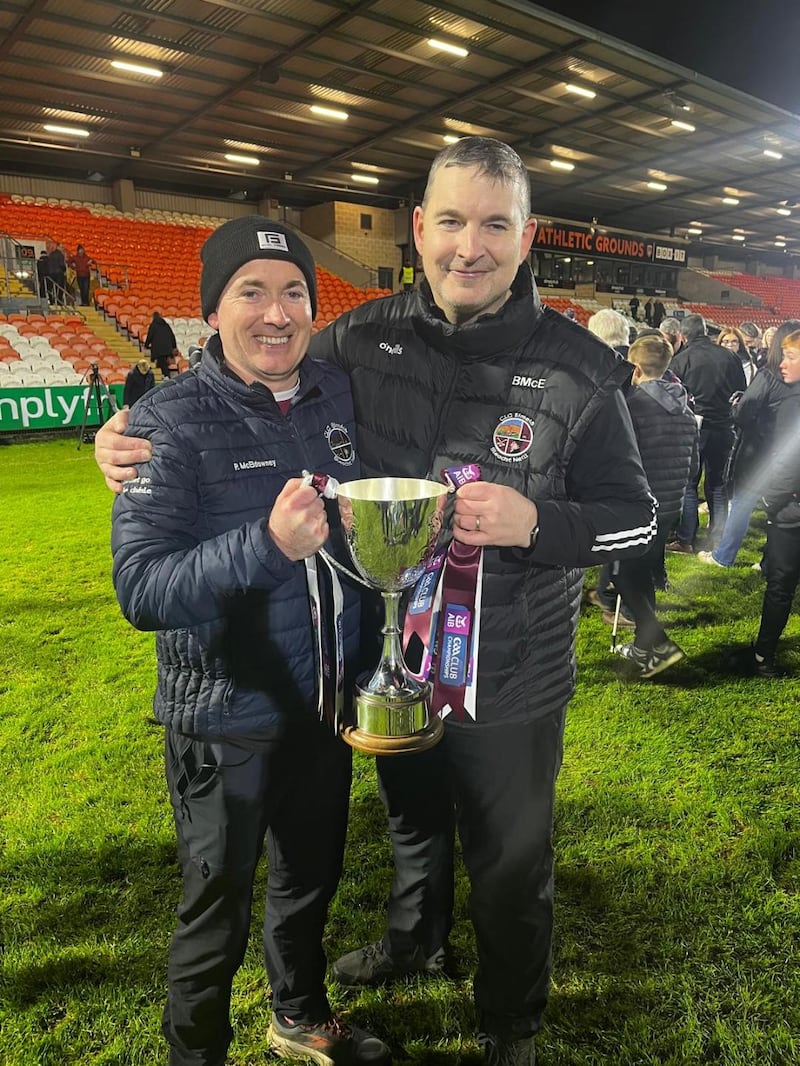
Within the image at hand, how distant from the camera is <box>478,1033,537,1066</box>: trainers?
1805 mm

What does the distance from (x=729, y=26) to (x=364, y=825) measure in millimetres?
5127

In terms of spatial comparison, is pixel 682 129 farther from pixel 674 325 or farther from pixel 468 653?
pixel 468 653

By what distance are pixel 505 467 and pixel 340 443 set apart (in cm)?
38

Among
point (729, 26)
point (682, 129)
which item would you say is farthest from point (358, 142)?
point (729, 26)

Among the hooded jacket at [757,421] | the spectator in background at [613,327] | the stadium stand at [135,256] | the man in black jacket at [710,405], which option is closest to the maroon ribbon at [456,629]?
the hooded jacket at [757,421]

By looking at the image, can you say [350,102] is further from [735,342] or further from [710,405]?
[710,405]

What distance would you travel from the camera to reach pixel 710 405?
6.30 metres

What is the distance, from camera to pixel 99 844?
2801 mm

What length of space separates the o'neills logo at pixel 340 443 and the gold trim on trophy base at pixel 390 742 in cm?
61

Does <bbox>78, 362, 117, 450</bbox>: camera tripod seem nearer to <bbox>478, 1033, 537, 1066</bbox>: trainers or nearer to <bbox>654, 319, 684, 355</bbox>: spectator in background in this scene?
<bbox>654, 319, 684, 355</bbox>: spectator in background

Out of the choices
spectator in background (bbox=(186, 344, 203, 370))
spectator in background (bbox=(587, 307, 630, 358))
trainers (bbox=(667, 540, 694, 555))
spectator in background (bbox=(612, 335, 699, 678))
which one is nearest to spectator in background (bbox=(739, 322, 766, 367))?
trainers (bbox=(667, 540, 694, 555))

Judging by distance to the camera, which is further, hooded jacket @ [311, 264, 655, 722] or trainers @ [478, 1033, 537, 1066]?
trainers @ [478, 1033, 537, 1066]

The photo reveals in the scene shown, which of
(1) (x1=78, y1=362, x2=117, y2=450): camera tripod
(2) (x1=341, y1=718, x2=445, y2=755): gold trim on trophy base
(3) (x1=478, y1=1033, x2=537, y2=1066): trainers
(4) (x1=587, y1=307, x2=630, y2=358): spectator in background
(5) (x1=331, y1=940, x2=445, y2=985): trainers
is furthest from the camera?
(1) (x1=78, y1=362, x2=117, y2=450): camera tripod

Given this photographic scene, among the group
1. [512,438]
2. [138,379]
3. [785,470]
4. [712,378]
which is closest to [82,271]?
[138,379]
